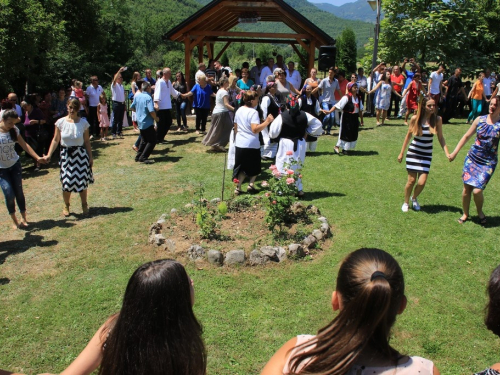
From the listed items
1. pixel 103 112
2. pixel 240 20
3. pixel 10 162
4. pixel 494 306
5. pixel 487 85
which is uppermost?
pixel 240 20

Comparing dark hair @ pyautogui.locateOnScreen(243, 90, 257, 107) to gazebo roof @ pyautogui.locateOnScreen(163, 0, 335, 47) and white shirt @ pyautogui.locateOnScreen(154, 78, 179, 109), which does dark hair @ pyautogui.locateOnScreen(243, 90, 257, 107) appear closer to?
white shirt @ pyautogui.locateOnScreen(154, 78, 179, 109)

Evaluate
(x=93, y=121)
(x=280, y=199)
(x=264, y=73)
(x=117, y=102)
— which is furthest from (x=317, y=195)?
(x=93, y=121)

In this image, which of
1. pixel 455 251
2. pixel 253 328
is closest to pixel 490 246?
pixel 455 251

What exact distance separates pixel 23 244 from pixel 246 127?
3.88 metres

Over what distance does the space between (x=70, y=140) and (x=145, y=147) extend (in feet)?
12.0

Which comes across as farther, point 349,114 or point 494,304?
point 349,114

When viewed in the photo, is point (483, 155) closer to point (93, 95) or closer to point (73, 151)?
point (73, 151)

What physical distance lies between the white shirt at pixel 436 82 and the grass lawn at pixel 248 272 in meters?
6.99

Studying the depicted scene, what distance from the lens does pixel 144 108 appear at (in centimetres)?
991

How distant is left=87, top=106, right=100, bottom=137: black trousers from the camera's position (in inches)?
513

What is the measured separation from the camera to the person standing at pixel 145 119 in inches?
390

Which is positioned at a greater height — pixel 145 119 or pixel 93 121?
pixel 145 119

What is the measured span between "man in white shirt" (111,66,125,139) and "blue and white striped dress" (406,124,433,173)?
849cm

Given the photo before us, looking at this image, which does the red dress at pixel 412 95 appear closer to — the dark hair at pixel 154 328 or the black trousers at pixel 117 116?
the black trousers at pixel 117 116
